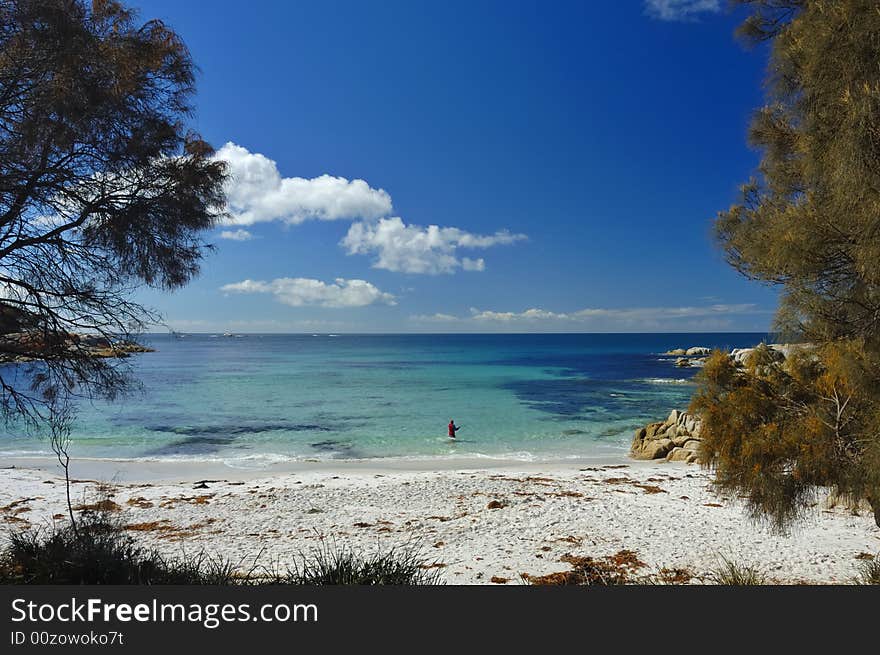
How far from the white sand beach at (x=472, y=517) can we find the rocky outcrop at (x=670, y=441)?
1.95 meters

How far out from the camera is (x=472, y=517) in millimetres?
9883

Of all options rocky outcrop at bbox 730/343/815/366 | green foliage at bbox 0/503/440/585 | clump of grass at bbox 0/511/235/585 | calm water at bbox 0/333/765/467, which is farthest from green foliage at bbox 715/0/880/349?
calm water at bbox 0/333/765/467

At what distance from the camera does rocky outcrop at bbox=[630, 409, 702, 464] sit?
17453mm

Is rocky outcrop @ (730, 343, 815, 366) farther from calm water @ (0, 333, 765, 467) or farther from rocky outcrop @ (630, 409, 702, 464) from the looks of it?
rocky outcrop @ (630, 409, 702, 464)

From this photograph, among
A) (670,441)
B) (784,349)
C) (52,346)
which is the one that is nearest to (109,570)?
(52,346)

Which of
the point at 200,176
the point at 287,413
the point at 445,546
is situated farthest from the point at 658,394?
the point at 200,176

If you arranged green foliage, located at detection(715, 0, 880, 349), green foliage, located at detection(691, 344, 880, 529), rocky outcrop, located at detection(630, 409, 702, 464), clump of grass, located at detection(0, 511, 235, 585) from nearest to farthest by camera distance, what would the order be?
green foliage, located at detection(715, 0, 880, 349) < clump of grass, located at detection(0, 511, 235, 585) < green foliage, located at detection(691, 344, 880, 529) < rocky outcrop, located at detection(630, 409, 702, 464)

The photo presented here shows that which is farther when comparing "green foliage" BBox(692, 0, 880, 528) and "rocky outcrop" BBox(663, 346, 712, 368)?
"rocky outcrop" BBox(663, 346, 712, 368)

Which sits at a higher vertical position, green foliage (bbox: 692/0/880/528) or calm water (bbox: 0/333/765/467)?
green foliage (bbox: 692/0/880/528)

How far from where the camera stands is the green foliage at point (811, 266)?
3555mm

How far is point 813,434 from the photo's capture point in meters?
5.21

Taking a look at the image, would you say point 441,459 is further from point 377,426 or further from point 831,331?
point 831,331

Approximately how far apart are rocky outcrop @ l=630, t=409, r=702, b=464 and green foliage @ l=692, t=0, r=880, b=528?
12.1 metres

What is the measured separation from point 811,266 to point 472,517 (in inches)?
311
